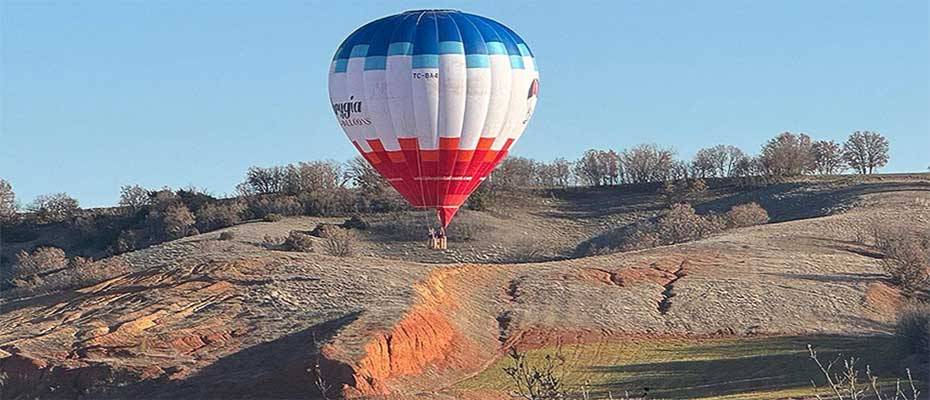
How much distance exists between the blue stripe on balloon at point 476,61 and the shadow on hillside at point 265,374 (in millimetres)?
6649

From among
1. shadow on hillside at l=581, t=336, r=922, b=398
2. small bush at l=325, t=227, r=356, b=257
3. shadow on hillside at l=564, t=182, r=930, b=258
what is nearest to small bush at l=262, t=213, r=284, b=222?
small bush at l=325, t=227, r=356, b=257

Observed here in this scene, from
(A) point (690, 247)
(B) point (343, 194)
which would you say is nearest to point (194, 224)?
(B) point (343, 194)

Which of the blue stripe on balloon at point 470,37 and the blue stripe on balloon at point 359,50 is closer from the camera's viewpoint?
the blue stripe on balloon at point 470,37

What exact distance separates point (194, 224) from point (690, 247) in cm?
3530

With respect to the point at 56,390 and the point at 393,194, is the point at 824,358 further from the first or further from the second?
the point at 393,194

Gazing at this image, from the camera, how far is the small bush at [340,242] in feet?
192

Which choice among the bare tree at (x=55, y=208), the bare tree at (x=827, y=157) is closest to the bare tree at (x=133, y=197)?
the bare tree at (x=55, y=208)

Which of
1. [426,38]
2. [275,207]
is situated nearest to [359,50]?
[426,38]

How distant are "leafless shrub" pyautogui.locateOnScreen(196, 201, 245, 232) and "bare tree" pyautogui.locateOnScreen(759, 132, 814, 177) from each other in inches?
1286

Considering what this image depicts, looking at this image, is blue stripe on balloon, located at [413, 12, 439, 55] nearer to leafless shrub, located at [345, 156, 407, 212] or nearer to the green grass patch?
the green grass patch

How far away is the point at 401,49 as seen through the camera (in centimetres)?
3447

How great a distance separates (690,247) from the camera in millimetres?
48906

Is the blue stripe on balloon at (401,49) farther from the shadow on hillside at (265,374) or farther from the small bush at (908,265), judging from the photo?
the small bush at (908,265)

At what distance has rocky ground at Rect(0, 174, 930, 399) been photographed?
103 feet
